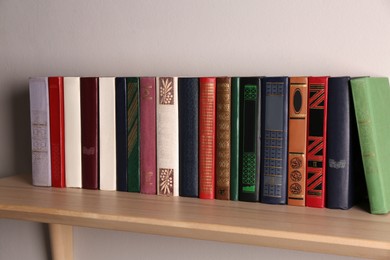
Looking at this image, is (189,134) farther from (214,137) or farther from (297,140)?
(297,140)

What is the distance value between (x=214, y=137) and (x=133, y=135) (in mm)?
141

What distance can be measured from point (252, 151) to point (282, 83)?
11cm

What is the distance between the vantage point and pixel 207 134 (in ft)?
2.84

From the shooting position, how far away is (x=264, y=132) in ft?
2.73

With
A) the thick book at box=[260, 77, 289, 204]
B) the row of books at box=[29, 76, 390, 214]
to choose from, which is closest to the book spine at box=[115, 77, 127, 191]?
the row of books at box=[29, 76, 390, 214]

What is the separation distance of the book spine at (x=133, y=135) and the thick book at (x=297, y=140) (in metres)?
0.25

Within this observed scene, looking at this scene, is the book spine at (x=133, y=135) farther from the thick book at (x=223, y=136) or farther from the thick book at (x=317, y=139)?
the thick book at (x=317, y=139)

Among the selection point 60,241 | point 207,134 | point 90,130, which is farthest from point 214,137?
point 60,241

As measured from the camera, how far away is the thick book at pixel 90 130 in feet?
3.08

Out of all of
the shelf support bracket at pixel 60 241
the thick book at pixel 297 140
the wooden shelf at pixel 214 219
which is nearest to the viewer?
the wooden shelf at pixel 214 219

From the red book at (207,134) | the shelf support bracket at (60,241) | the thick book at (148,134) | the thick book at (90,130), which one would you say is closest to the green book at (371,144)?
the red book at (207,134)

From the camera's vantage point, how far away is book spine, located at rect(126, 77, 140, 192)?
2.98 ft

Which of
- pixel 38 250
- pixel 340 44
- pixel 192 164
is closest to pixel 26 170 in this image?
pixel 38 250

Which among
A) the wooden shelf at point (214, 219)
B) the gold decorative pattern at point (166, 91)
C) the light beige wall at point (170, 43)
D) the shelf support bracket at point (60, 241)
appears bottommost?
the shelf support bracket at point (60, 241)
